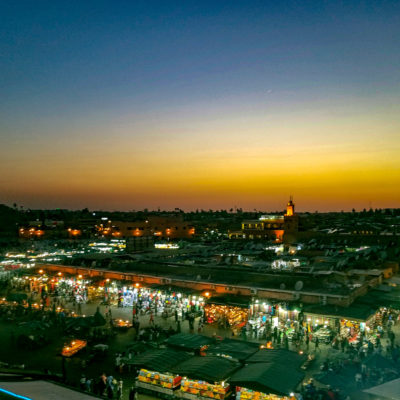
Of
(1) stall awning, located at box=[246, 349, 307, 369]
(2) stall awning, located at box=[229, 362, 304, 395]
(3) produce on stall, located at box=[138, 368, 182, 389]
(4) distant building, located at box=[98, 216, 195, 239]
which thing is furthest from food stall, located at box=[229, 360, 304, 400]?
(4) distant building, located at box=[98, 216, 195, 239]

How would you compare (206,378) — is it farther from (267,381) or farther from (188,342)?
(188,342)

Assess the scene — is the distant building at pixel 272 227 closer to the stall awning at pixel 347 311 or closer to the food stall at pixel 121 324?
the stall awning at pixel 347 311

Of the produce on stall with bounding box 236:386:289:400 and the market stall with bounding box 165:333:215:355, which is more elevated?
the market stall with bounding box 165:333:215:355

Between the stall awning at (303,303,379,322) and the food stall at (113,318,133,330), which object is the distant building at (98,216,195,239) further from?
the stall awning at (303,303,379,322)

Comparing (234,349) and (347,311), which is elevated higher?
(347,311)

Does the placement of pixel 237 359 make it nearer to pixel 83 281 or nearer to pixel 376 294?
pixel 376 294

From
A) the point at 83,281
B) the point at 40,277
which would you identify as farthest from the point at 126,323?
the point at 40,277

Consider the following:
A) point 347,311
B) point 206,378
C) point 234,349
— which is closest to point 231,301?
point 347,311
